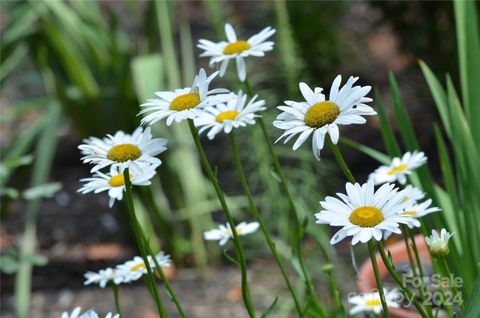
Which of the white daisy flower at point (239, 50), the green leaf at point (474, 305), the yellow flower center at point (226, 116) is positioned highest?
the white daisy flower at point (239, 50)

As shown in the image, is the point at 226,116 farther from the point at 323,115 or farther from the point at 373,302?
the point at 373,302

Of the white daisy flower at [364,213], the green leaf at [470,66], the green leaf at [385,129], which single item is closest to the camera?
the white daisy flower at [364,213]

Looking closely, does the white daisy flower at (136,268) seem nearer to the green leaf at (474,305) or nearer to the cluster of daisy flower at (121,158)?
the cluster of daisy flower at (121,158)

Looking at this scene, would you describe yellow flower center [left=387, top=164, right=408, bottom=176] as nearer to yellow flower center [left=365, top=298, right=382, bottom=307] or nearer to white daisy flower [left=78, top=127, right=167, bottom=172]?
yellow flower center [left=365, top=298, right=382, bottom=307]

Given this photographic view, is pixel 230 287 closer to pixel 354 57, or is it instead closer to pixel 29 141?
pixel 29 141

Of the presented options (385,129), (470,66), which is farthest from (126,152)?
(470,66)

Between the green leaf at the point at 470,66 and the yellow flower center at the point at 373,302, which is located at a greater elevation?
the green leaf at the point at 470,66

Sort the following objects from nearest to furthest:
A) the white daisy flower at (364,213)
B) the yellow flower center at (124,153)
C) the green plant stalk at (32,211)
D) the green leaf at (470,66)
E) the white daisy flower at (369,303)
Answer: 1. the white daisy flower at (364,213)
2. the yellow flower center at (124,153)
3. the white daisy flower at (369,303)
4. the green leaf at (470,66)
5. the green plant stalk at (32,211)

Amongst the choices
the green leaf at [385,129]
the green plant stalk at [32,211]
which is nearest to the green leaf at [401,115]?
the green leaf at [385,129]

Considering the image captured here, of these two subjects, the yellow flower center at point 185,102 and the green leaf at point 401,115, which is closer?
the yellow flower center at point 185,102
